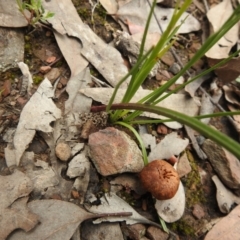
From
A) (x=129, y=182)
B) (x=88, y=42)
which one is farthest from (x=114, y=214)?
(x=88, y=42)

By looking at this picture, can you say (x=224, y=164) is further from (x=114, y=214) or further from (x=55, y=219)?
(x=55, y=219)

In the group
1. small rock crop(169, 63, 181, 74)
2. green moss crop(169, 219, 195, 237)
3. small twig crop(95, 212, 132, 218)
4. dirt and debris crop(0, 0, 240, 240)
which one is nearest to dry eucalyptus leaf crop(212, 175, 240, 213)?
dirt and debris crop(0, 0, 240, 240)

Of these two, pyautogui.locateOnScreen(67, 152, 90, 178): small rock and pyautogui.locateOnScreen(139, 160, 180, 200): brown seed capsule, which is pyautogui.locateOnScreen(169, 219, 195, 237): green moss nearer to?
pyautogui.locateOnScreen(139, 160, 180, 200): brown seed capsule

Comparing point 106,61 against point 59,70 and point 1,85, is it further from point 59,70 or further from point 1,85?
point 1,85

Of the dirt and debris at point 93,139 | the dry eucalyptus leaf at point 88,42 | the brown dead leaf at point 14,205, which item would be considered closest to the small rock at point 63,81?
the dirt and debris at point 93,139

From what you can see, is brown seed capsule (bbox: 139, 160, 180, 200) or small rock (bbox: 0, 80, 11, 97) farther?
small rock (bbox: 0, 80, 11, 97)
